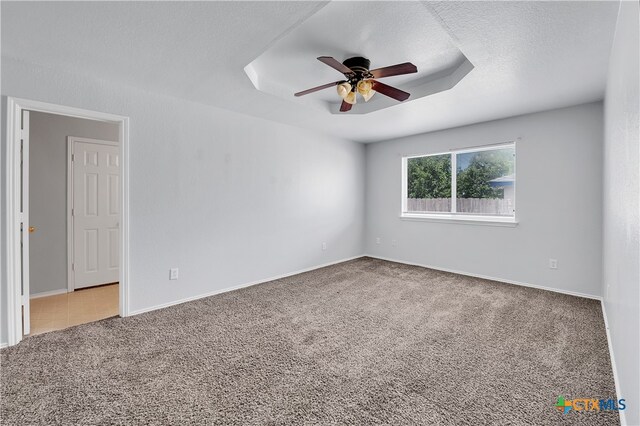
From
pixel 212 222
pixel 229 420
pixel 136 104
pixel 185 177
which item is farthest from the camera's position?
pixel 212 222

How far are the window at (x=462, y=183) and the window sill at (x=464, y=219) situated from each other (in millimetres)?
31

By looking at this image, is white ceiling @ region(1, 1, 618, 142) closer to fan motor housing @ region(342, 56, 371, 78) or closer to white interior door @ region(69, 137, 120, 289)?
fan motor housing @ region(342, 56, 371, 78)

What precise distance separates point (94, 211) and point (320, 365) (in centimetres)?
385

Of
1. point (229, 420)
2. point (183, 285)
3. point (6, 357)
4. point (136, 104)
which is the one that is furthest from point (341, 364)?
point (136, 104)

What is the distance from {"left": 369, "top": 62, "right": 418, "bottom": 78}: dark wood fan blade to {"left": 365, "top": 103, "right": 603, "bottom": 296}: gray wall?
264 centimetres

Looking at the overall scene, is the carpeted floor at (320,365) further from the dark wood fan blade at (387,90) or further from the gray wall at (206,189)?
the dark wood fan blade at (387,90)

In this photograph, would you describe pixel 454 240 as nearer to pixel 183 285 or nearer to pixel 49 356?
pixel 183 285

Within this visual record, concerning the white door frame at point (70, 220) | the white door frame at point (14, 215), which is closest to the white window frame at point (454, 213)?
the white door frame at point (14, 215)

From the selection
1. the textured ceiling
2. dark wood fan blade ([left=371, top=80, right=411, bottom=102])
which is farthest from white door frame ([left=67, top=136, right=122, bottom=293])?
dark wood fan blade ([left=371, top=80, right=411, bottom=102])

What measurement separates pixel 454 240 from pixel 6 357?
5.12 meters

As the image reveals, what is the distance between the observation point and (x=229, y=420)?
5.17ft

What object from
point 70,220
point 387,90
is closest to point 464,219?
point 387,90

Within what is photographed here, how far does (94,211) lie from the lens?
407 cm

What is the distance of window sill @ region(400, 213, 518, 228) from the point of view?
4129 millimetres
